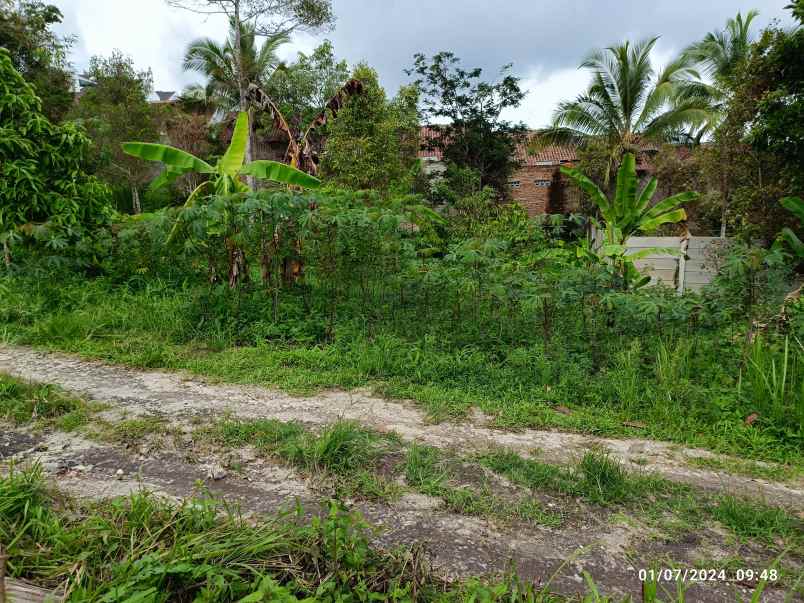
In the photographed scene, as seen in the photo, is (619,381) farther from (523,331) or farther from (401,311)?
(401,311)

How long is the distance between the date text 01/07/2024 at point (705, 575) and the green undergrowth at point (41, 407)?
3.50m

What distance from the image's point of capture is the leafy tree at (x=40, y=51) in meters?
14.6

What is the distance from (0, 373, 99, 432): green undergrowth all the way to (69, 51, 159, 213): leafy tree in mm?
16071

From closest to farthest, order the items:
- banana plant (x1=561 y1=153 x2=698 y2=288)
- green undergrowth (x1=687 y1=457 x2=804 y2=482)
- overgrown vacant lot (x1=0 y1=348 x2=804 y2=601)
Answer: overgrown vacant lot (x1=0 y1=348 x2=804 y2=601) → green undergrowth (x1=687 y1=457 x2=804 y2=482) → banana plant (x1=561 y1=153 x2=698 y2=288)

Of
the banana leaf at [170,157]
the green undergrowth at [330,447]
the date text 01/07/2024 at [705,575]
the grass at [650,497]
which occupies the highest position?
the banana leaf at [170,157]

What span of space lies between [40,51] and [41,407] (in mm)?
16154

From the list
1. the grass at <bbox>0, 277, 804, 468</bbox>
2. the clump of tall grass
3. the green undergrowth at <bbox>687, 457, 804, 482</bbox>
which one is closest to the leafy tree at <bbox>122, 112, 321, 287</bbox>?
the grass at <bbox>0, 277, 804, 468</bbox>

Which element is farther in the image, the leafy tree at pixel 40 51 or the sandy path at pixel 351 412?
the leafy tree at pixel 40 51

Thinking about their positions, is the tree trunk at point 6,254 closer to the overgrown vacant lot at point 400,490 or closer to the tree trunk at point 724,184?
the overgrown vacant lot at point 400,490

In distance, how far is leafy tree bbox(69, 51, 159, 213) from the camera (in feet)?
58.2

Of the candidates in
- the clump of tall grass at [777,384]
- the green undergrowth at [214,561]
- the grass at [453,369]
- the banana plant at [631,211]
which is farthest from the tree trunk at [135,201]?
the clump of tall grass at [777,384]

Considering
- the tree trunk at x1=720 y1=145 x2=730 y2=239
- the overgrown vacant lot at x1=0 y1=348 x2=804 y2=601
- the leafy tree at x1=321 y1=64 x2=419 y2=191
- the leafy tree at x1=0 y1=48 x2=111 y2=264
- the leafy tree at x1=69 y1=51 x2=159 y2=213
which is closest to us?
the overgrown vacant lot at x1=0 y1=348 x2=804 y2=601

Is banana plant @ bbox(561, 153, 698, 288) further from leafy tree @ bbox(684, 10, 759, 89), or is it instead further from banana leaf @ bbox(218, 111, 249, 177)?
leafy tree @ bbox(684, 10, 759, 89)

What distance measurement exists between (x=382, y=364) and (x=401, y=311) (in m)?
1.09
